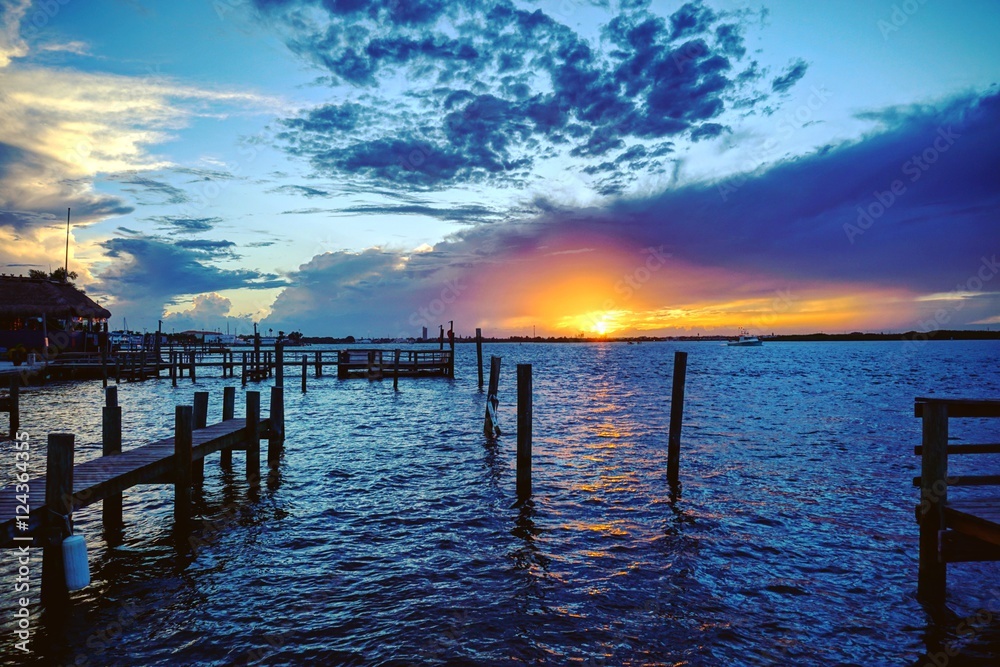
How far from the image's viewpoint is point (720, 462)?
607 inches

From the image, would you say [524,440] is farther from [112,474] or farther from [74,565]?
[74,565]

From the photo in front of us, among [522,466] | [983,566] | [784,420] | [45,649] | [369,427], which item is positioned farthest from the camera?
[784,420]

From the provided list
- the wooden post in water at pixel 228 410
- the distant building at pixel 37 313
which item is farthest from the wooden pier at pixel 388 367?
the wooden post in water at pixel 228 410

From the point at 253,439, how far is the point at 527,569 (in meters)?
7.47

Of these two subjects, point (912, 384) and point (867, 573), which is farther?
point (912, 384)

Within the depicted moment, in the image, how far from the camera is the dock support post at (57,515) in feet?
21.1

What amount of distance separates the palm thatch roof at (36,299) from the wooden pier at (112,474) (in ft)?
121

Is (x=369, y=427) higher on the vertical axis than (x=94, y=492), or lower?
lower

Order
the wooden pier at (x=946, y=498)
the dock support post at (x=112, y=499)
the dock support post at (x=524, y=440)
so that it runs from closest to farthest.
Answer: the wooden pier at (x=946, y=498) < the dock support post at (x=112, y=499) < the dock support post at (x=524, y=440)

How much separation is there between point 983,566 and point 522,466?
7499 millimetres

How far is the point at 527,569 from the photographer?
7.88 meters

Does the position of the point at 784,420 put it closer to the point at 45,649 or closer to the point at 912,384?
the point at 45,649

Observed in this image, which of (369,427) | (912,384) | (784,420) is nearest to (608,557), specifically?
(369,427)

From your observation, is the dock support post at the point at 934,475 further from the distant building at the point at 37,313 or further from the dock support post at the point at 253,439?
the distant building at the point at 37,313
